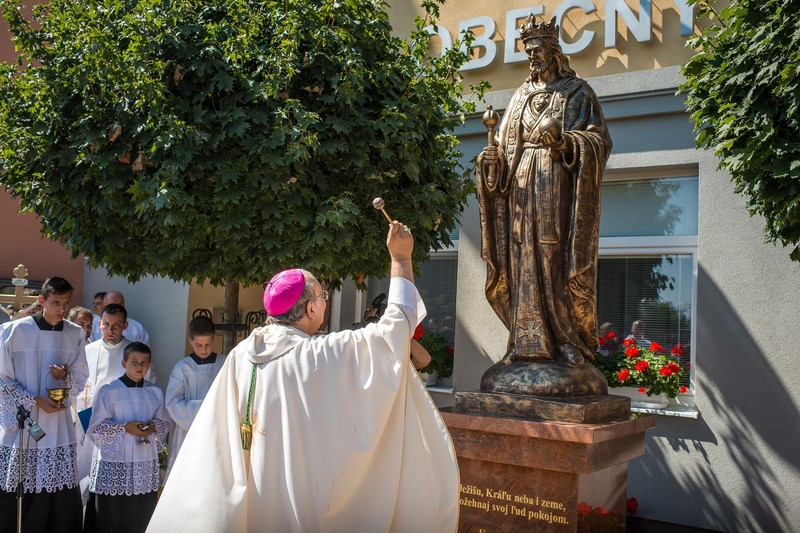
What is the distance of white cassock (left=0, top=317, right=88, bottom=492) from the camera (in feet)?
18.2

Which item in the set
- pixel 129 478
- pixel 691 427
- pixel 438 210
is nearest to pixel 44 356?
pixel 129 478

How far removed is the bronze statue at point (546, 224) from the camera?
4.63m

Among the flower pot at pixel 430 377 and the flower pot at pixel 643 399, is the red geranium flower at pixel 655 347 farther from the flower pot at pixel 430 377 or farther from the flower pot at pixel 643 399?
the flower pot at pixel 430 377

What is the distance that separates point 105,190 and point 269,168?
46.6 inches

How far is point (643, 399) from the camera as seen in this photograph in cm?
758

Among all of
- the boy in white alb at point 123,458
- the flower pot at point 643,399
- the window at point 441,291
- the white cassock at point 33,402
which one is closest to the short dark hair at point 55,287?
the white cassock at point 33,402

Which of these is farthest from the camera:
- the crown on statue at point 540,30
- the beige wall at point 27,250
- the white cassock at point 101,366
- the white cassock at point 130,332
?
the beige wall at point 27,250

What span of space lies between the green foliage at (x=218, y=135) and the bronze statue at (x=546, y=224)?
2.62ft

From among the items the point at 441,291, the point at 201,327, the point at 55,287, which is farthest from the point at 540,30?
the point at 441,291

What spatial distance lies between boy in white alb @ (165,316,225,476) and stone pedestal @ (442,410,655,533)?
2244 mm

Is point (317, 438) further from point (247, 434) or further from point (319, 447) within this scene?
point (247, 434)

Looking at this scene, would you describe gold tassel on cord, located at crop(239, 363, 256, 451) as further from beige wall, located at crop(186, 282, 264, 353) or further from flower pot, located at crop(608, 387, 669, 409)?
beige wall, located at crop(186, 282, 264, 353)

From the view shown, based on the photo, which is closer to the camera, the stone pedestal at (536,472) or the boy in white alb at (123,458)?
the stone pedestal at (536,472)

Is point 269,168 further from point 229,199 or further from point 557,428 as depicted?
point 557,428
